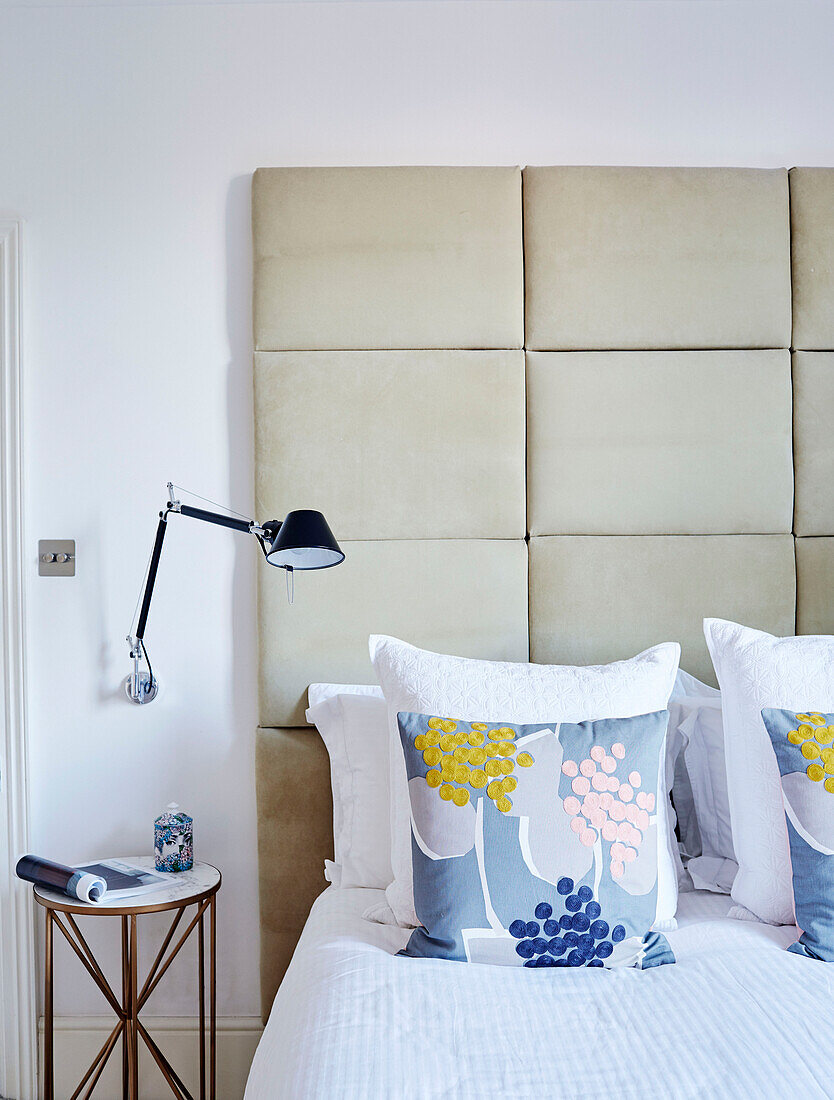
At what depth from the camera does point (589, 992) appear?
4.17 feet

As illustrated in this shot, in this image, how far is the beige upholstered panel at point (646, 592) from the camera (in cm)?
198

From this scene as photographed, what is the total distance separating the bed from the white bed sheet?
0.70 metres

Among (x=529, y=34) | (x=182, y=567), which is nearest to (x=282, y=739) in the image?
(x=182, y=567)

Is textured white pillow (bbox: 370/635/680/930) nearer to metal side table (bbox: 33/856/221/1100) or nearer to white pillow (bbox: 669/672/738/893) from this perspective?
white pillow (bbox: 669/672/738/893)

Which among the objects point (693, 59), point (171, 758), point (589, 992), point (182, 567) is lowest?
point (589, 992)

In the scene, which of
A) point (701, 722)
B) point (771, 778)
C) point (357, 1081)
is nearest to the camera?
point (357, 1081)

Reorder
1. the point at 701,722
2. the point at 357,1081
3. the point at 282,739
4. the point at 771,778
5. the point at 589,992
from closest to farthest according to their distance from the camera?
the point at 357,1081, the point at 589,992, the point at 771,778, the point at 701,722, the point at 282,739

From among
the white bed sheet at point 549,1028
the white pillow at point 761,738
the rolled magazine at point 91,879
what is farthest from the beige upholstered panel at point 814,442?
the rolled magazine at point 91,879

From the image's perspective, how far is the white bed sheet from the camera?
104 cm

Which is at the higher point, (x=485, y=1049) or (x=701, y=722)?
(x=701, y=722)

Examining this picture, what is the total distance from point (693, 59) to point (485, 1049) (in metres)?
2.16

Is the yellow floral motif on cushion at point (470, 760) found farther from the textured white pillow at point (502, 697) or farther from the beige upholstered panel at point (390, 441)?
the beige upholstered panel at point (390, 441)

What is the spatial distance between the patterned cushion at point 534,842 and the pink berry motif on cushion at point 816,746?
26cm

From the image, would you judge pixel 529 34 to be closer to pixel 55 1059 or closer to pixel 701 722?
pixel 701 722
